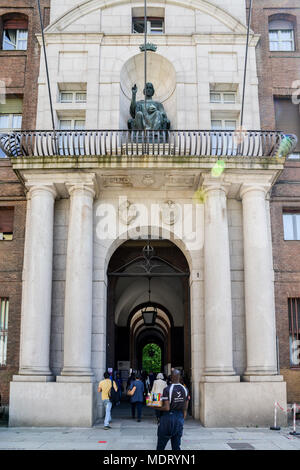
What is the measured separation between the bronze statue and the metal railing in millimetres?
295

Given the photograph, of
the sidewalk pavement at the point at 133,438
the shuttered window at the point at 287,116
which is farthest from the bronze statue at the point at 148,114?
the sidewalk pavement at the point at 133,438

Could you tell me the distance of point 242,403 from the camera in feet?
48.8

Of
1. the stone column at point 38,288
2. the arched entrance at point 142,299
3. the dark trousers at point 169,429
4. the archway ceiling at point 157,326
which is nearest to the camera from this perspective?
the dark trousers at point 169,429

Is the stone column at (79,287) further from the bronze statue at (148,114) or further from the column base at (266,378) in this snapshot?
the column base at (266,378)

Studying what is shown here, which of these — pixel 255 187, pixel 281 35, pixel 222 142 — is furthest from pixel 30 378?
pixel 281 35

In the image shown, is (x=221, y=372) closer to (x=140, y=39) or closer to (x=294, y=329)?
(x=294, y=329)

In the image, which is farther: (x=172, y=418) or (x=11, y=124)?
(x=11, y=124)

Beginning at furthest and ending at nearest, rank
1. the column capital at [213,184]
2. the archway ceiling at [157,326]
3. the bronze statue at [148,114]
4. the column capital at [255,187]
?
the archway ceiling at [157,326]
the bronze statue at [148,114]
the column capital at [255,187]
the column capital at [213,184]

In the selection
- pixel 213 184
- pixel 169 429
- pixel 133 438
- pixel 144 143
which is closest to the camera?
pixel 169 429

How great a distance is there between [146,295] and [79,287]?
16.0 meters

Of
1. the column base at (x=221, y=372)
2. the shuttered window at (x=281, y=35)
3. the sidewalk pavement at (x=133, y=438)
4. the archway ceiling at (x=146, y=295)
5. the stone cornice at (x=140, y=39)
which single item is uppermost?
the shuttered window at (x=281, y=35)

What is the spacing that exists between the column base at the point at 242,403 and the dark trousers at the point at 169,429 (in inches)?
241

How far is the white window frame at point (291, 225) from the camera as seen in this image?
1803 centimetres

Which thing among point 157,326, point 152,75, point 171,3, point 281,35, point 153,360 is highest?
point 171,3
